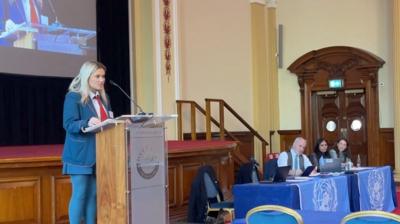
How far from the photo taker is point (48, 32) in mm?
9094

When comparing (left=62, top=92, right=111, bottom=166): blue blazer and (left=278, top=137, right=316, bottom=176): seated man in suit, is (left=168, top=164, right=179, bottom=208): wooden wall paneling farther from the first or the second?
(left=62, top=92, right=111, bottom=166): blue blazer

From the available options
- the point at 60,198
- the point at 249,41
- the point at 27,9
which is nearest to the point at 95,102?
the point at 60,198

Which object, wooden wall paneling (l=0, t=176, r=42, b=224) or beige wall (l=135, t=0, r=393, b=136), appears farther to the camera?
beige wall (l=135, t=0, r=393, b=136)

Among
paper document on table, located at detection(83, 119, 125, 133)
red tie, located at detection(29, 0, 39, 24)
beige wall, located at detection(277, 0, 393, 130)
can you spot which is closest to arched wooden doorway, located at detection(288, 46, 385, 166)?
beige wall, located at detection(277, 0, 393, 130)

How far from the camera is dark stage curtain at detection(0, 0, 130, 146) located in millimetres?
8953

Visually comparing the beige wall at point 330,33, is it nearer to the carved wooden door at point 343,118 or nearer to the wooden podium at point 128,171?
the carved wooden door at point 343,118

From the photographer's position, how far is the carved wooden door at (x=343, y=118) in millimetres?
11859

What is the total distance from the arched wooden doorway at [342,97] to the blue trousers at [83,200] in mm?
9089

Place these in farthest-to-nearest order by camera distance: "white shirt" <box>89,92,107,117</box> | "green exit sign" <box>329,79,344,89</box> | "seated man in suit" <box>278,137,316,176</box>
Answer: "green exit sign" <box>329,79,344,89</box>
"seated man in suit" <box>278,137,316,176</box>
"white shirt" <box>89,92,107,117</box>

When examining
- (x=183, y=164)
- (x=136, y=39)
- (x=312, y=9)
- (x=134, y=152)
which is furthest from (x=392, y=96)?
(x=134, y=152)

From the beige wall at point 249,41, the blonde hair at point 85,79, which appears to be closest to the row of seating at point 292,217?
the blonde hair at point 85,79

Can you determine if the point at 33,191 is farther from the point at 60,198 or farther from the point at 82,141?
the point at 82,141

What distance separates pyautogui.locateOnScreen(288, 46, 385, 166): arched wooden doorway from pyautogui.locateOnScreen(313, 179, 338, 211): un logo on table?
5.79 metres

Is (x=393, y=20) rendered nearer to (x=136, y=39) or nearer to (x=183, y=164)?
(x=136, y=39)
